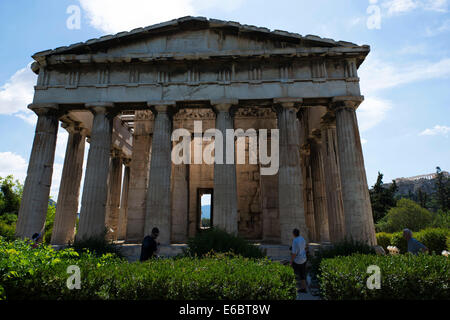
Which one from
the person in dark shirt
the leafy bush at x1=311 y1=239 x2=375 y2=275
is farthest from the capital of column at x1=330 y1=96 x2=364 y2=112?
the person in dark shirt

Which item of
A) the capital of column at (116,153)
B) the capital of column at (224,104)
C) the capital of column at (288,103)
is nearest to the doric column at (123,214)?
the capital of column at (116,153)

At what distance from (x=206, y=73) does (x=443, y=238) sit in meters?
16.3

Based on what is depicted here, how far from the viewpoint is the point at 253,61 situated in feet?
52.3

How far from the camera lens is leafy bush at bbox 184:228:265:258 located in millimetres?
10114

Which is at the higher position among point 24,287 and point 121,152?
point 121,152

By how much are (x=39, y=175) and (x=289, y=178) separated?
12823mm

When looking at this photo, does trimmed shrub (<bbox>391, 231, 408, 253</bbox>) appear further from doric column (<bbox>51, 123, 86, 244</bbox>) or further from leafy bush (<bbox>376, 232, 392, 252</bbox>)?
doric column (<bbox>51, 123, 86, 244</bbox>)

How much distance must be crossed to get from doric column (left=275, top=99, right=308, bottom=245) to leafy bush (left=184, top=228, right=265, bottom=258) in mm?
3757

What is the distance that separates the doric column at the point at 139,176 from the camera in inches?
711
